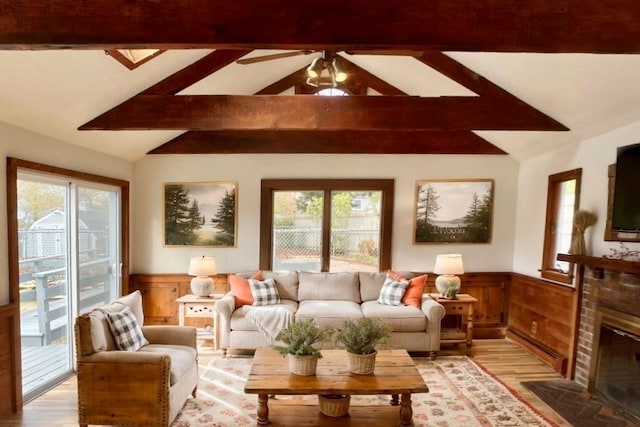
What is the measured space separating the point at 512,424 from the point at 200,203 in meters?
4.11

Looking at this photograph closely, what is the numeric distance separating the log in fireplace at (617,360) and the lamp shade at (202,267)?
13.3 ft

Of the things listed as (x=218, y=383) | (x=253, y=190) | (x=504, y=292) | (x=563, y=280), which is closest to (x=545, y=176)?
(x=563, y=280)

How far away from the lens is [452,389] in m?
3.22

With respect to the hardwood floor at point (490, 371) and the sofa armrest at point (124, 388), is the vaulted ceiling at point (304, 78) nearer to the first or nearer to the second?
the sofa armrest at point (124, 388)

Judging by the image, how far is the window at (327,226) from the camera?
4.68m

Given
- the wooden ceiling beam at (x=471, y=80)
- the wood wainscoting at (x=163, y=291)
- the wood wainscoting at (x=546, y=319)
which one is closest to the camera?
the wooden ceiling beam at (x=471, y=80)

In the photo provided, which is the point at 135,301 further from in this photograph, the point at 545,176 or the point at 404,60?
the point at 545,176

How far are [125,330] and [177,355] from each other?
441 millimetres

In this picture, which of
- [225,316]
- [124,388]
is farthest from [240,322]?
[124,388]

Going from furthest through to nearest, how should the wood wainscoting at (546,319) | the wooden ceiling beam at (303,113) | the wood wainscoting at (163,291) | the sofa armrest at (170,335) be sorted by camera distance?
1. the wood wainscoting at (163,291)
2. the wood wainscoting at (546,319)
3. the wooden ceiling beam at (303,113)
4. the sofa armrest at (170,335)

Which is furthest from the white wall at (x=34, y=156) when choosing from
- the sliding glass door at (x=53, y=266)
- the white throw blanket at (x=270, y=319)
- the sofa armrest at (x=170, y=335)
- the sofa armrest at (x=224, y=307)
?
the white throw blanket at (x=270, y=319)

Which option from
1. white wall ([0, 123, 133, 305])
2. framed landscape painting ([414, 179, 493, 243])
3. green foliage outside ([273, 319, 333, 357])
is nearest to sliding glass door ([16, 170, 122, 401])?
white wall ([0, 123, 133, 305])

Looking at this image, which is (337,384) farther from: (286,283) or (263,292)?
(286,283)

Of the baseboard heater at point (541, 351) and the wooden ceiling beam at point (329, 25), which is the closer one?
the wooden ceiling beam at point (329, 25)
